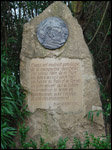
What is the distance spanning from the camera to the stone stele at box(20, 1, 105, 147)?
3070 millimetres

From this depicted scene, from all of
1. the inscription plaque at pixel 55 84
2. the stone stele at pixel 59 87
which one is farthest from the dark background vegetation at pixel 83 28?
the inscription plaque at pixel 55 84

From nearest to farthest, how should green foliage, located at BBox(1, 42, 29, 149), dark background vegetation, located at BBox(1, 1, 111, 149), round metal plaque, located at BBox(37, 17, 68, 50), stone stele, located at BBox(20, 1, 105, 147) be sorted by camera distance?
green foliage, located at BBox(1, 42, 29, 149)
stone stele, located at BBox(20, 1, 105, 147)
round metal plaque, located at BBox(37, 17, 68, 50)
dark background vegetation, located at BBox(1, 1, 111, 149)

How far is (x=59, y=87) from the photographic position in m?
3.20

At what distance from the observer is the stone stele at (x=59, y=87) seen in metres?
3.07

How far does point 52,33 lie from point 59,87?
2.70ft

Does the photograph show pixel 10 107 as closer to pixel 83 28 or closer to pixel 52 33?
pixel 52 33

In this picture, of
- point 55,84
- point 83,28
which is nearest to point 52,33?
point 55,84

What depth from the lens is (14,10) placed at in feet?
16.7

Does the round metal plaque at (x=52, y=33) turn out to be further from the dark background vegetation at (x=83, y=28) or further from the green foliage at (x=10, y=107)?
the dark background vegetation at (x=83, y=28)

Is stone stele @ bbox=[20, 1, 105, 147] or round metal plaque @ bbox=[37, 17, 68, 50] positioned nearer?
stone stele @ bbox=[20, 1, 105, 147]

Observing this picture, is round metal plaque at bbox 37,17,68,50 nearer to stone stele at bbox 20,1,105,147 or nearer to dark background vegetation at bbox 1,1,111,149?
stone stele at bbox 20,1,105,147

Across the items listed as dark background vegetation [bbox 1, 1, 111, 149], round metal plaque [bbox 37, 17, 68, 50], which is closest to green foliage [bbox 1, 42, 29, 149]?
round metal plaque [bbox 37, 17, 68, 50]

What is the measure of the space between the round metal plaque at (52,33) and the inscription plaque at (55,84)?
24 centimetres

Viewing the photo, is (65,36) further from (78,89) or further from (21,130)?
(21,130)
